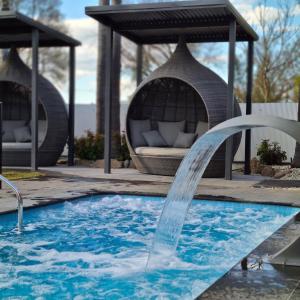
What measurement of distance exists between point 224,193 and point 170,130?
4.29 metres

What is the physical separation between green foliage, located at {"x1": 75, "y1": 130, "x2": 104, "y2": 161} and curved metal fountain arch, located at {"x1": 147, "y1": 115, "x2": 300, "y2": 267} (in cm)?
726

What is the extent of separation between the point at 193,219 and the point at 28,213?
1896 mm

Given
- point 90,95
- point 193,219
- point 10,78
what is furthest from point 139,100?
point 90,95

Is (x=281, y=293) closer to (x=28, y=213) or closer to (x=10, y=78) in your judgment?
(x=28, y=213)

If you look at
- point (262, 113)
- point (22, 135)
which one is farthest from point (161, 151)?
point (262, 113)

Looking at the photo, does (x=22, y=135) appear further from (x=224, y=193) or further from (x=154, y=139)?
(x=224, y=193)

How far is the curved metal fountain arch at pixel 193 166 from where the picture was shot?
12.3ft

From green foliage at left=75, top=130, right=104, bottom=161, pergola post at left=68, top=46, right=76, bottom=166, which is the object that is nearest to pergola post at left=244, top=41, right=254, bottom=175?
green foliage at left=75, top=130, right=104, bottom=161

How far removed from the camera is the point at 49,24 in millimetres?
23625

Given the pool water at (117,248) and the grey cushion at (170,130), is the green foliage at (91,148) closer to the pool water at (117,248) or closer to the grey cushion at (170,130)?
the grey cushion at (170,130)

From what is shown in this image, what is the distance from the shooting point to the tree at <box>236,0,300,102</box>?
22688 mm

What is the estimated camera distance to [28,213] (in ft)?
20.7

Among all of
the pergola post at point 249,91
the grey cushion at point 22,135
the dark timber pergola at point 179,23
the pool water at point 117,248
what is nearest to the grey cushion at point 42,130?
the grey cushion at point 22,135

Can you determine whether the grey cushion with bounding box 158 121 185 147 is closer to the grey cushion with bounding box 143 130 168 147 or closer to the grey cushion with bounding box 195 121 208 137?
the grey cushion with bounding box 143 130 168 147
